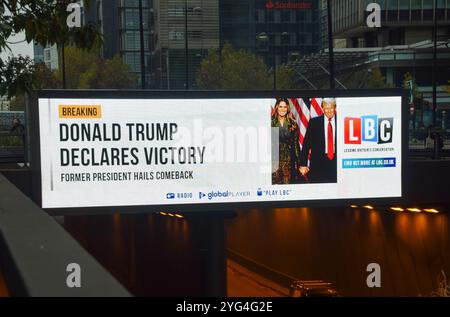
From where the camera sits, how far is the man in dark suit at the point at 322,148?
632 inches

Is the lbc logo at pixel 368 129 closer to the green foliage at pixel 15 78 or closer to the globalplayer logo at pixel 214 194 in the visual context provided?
the globalplayer logo at pixel 214 194

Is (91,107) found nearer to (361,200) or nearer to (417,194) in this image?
(361,200)

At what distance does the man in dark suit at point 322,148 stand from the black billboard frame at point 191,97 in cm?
46

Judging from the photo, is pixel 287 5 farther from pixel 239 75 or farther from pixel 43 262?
pixel 43 262

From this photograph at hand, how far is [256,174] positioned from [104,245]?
Answer: 52.7ft

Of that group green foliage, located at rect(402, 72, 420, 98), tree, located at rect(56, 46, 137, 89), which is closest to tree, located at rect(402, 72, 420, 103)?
green foliage, located at rect(402, 72, 420, 98)

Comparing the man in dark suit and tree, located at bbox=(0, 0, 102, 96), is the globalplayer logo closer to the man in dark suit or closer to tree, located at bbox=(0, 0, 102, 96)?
the man in dark suit

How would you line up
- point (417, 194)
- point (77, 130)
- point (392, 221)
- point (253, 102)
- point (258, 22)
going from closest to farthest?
point (77, 130)
point (253, 102)
point (417, 194)
point (392, 221)
point (258, 22)

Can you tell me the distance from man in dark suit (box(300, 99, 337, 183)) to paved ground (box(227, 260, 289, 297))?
12.5 meters

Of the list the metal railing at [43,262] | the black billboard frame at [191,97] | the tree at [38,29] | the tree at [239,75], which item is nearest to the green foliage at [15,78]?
the tree at [38,29]

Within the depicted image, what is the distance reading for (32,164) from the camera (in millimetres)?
14648

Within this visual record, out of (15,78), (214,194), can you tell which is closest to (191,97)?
(214,194)

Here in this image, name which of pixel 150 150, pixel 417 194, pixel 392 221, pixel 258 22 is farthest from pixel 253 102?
pixel 258 22

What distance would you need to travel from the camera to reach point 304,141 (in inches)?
633
